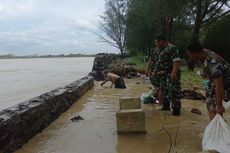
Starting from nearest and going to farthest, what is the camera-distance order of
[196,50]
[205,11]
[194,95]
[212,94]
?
[196,50] → [212,94] → [194,95] → [205,11]

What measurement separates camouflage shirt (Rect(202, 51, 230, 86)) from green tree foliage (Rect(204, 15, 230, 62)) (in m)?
27.0

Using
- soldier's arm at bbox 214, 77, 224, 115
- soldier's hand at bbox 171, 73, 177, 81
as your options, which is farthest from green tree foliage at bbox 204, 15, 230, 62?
soldier's arm at bbox 214, 77, 224, 115

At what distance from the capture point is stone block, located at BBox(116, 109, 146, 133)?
742cm

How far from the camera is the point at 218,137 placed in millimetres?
5559

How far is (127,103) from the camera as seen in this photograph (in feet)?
29.4

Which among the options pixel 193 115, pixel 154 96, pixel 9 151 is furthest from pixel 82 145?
pixel 154 96

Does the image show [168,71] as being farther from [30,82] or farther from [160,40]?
[30,82]

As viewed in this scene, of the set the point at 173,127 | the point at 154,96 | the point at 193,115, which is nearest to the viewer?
the point at 173,127

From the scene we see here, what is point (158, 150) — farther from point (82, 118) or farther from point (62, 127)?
point (82, 118)

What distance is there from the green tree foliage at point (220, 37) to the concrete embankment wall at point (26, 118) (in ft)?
78.9

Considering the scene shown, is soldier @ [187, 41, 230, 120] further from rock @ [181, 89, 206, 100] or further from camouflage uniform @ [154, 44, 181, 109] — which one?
rock @ [181, 89, 206, 100]

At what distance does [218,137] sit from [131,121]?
86.1 inches

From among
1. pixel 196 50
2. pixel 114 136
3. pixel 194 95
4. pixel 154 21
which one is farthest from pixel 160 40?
pixel 154 21

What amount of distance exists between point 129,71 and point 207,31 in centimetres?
1326
